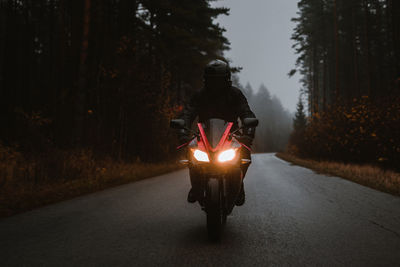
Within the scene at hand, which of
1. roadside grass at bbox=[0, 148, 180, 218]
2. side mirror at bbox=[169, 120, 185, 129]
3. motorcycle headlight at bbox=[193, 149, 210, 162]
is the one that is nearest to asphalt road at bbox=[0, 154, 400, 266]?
roadside grass at bbox=[0, 148, 180, 218]

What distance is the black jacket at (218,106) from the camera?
453cm

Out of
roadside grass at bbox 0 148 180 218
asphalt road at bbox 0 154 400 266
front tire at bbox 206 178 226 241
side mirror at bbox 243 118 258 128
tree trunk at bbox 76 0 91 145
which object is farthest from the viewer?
tree trunk at bbox 76 0 91 145

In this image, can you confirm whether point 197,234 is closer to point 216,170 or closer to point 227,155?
point 216,170

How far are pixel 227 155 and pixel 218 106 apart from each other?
100cm

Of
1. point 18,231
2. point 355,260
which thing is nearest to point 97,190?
point 18,231

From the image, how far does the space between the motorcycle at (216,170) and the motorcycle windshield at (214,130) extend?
0.03 meters

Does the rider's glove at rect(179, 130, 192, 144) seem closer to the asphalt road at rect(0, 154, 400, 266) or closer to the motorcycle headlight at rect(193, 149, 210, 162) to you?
the motorcycle headlight at rect(193, 149, 210, 162)

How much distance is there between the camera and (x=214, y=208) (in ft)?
11.8

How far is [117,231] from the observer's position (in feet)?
13.9

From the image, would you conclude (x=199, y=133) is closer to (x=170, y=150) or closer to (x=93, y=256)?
(x=93, y=256)

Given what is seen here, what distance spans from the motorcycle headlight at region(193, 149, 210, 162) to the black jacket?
69cm

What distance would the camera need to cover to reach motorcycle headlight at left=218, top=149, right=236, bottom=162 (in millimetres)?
3790

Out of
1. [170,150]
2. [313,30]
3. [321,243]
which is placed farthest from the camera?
[313,30]

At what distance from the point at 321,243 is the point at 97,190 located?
6.08m
